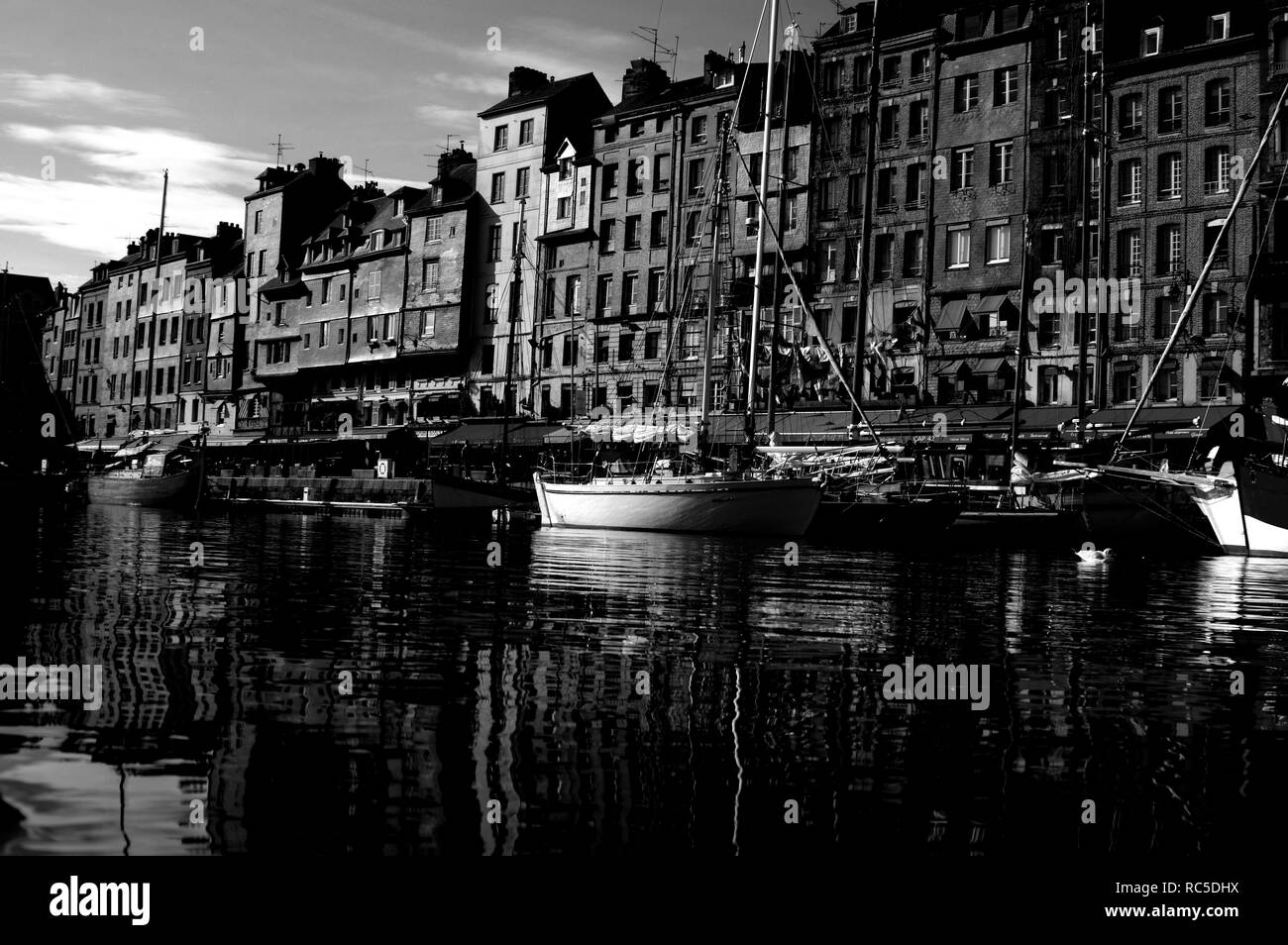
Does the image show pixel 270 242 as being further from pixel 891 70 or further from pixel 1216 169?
pixel 1216 169

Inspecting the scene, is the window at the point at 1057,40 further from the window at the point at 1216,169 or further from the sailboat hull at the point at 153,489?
the sailboat hull at the point at 153,489

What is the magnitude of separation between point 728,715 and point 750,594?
11.4 m

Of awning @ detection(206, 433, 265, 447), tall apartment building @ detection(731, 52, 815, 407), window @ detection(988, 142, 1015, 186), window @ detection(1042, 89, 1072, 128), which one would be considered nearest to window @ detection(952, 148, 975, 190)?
window @ detection(988, 142, 1015, 186)

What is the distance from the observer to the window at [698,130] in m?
75.9

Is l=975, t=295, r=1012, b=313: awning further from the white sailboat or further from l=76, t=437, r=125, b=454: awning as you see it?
l=76, t=437, r=125, b=454: awning

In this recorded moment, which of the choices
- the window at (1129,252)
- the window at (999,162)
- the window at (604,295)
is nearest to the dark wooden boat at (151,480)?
the window at (604,295)

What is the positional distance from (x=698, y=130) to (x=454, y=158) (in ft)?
80.5

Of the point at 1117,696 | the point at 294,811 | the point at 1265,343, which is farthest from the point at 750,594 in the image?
the point at 1265,343

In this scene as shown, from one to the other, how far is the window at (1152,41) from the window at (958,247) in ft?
36.6

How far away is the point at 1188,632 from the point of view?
1631 cm

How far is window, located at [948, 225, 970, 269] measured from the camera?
6429 cm

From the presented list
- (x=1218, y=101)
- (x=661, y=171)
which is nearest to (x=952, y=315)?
(x=1218, y=101)
